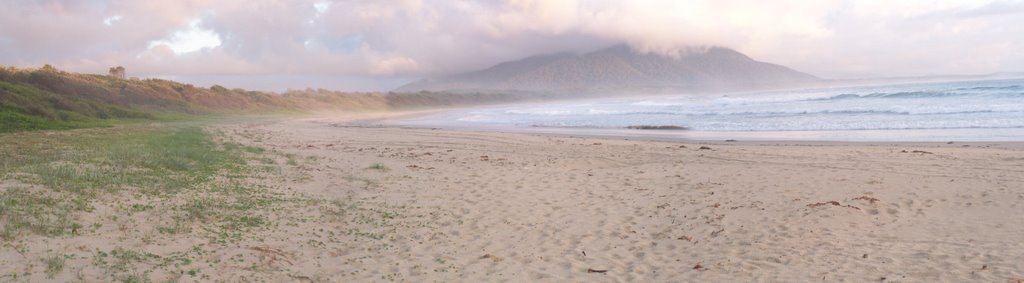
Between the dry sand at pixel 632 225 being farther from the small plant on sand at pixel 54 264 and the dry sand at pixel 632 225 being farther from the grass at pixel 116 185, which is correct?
the grass at pixel 116 185

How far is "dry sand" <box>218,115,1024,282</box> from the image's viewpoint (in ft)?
18.7

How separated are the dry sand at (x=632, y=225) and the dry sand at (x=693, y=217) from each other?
0.03 meters

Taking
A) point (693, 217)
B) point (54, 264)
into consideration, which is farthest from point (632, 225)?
point (54, 264)

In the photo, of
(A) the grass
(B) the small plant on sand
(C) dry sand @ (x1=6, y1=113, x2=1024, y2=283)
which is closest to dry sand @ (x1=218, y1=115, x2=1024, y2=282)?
(C) dry sand @ (x1=6, y1=113, x2=1024, y2=283)

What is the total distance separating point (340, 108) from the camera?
7381 cm

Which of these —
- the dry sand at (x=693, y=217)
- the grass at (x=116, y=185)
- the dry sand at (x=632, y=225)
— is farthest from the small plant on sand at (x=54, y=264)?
the dry sand at (x=693, y=217)

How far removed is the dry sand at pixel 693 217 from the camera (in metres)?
5.69

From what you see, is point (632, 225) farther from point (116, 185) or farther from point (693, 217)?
point (116, 185)

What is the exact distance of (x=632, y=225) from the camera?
760cm

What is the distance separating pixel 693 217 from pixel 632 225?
34.1 inches

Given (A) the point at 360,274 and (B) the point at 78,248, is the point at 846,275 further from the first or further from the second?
(B) the point at 78,248

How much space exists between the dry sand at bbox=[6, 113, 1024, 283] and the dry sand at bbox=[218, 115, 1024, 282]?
0.03 m

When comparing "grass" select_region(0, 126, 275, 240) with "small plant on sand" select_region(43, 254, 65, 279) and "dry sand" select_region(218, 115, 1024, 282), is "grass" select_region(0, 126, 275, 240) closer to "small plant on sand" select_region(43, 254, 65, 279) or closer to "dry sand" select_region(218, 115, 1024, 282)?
"small plant on sand" select_region(43, 254, 65, 279)

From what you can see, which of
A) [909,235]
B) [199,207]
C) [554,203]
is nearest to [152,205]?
[199,207]
